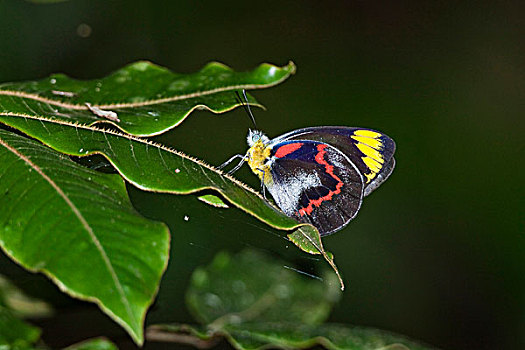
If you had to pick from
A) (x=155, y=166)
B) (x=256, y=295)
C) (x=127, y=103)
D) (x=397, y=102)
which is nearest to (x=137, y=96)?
(x=127, y=103)

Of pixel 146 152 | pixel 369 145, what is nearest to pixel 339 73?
pixel 369 145

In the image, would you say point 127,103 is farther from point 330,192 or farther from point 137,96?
point 330,192

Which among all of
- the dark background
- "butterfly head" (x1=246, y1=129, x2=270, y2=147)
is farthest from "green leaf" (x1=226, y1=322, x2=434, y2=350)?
the dark background

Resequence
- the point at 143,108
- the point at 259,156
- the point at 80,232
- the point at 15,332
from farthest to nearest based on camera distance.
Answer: the point at 15,332, the point at 259,156, the point at 143,108, the point at 80,232

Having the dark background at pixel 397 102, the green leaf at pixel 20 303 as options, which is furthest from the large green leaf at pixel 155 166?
the dark background at pixel 397 102

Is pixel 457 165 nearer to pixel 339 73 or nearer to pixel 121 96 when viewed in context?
pixel 339 73
